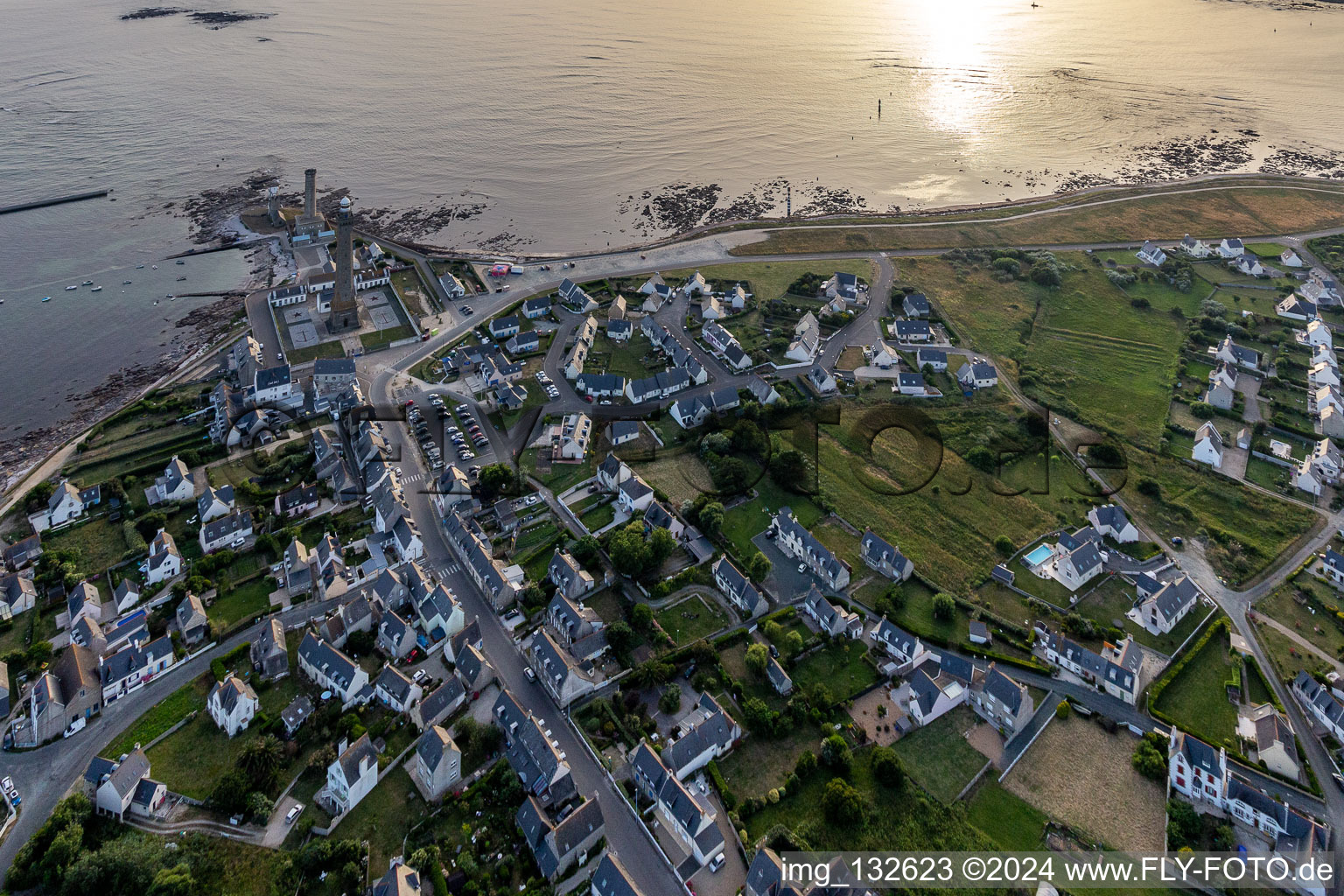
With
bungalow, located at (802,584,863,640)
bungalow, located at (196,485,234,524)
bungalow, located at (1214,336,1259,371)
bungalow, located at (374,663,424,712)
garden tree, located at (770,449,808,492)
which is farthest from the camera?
bungalow, located at (1214,336,1259,371)

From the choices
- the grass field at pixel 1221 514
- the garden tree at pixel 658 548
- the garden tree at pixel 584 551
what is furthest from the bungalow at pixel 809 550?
the grass field at pixel 1221 514

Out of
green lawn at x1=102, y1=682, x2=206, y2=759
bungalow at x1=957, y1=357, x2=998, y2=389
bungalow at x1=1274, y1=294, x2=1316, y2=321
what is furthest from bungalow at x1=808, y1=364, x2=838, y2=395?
bungalow at x1=1274, y1=294, x2=1316, y2=321

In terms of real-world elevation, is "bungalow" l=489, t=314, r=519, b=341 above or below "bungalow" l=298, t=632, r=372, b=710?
above

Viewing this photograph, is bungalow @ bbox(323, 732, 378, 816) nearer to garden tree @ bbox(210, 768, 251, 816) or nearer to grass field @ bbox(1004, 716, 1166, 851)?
garden tree @ bbox(210, 768, 251, 816)

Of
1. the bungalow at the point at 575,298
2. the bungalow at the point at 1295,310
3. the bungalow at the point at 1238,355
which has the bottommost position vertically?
the bungalow at the point at 575,298

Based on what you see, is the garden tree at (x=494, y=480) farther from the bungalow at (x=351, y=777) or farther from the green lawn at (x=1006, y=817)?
the green lawn at (x=1006, y=817)

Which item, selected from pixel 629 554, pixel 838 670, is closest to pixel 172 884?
pixel 629 554

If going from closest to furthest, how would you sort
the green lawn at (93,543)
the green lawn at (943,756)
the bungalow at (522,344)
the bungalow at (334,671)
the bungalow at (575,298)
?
the green lawn at (943,756) < the bungalow at (334,671) < the green lawn at (93,543) < the bungalow at (522,344) < the bungalow at (575,298)
